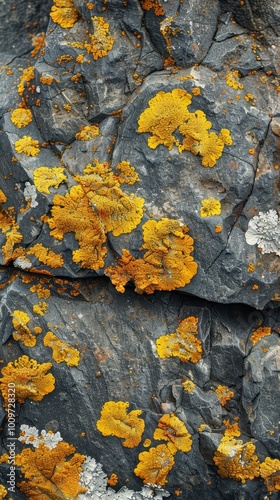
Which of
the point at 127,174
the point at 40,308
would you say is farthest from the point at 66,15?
the point at 40,308

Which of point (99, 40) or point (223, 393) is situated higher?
point (99, 40)

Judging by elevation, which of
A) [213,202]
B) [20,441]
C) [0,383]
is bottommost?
[20,441]

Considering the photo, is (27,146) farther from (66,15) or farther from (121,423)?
(121,423)

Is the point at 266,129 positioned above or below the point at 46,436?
above

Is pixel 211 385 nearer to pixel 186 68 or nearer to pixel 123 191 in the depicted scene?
pixel 123 191

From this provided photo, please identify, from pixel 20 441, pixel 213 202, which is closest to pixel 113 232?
pixel 213 202

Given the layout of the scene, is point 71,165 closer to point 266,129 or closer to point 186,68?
point 186,68

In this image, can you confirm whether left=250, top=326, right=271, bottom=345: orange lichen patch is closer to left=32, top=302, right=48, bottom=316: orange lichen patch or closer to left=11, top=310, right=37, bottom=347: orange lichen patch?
left=32, top=302, right=48, bottom=316: orange lichen patch
